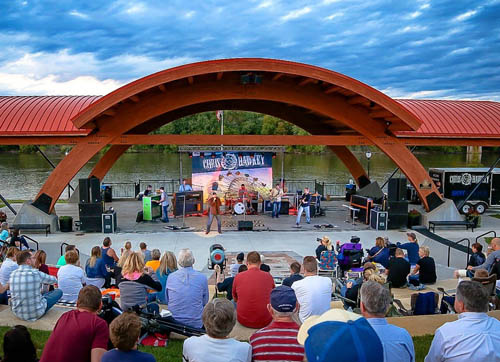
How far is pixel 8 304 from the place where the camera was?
651 cm

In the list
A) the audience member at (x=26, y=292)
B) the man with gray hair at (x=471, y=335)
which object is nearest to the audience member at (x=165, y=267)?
the audience member at (x=26, y=292)

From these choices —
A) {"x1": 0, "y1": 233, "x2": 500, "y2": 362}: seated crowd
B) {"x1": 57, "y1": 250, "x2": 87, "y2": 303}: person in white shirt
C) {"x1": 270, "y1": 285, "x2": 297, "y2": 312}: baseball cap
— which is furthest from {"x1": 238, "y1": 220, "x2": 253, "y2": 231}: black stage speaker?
{"x1": 270, "y1": 285, "x2": 297, "y2": 312}: baseball cap

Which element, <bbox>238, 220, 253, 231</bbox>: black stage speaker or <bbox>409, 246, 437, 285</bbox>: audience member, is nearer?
<bbox>409, 246, 437, 285</bbox>: audience member

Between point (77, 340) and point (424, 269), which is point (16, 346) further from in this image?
point (424, 269)

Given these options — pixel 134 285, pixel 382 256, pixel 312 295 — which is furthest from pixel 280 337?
pixel 382 256

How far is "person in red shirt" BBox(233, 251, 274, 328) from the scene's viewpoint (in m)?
5.25

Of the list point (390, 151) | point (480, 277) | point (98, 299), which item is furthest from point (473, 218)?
point (98, 299)

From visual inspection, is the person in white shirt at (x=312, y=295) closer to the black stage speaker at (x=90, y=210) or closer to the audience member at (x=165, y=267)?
the audience member at (x=165, y=267)

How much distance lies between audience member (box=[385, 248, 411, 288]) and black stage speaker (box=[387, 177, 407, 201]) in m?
7.86

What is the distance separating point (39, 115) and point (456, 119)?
53.5 feet

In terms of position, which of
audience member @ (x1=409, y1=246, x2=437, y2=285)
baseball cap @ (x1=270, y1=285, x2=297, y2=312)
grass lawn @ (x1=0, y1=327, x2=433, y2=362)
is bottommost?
grass lawn @ (x1=0, y1=327, x2=433, y2=362)

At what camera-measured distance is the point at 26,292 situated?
547 centimetres

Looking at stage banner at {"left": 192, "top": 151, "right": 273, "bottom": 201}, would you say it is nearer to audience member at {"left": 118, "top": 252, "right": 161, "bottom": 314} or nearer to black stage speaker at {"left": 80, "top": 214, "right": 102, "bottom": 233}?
black stage speaker at {"left": 80, "top": 214, "right": 102, "bottom": 233}

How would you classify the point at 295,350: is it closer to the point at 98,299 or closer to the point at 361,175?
the point at 98,299
